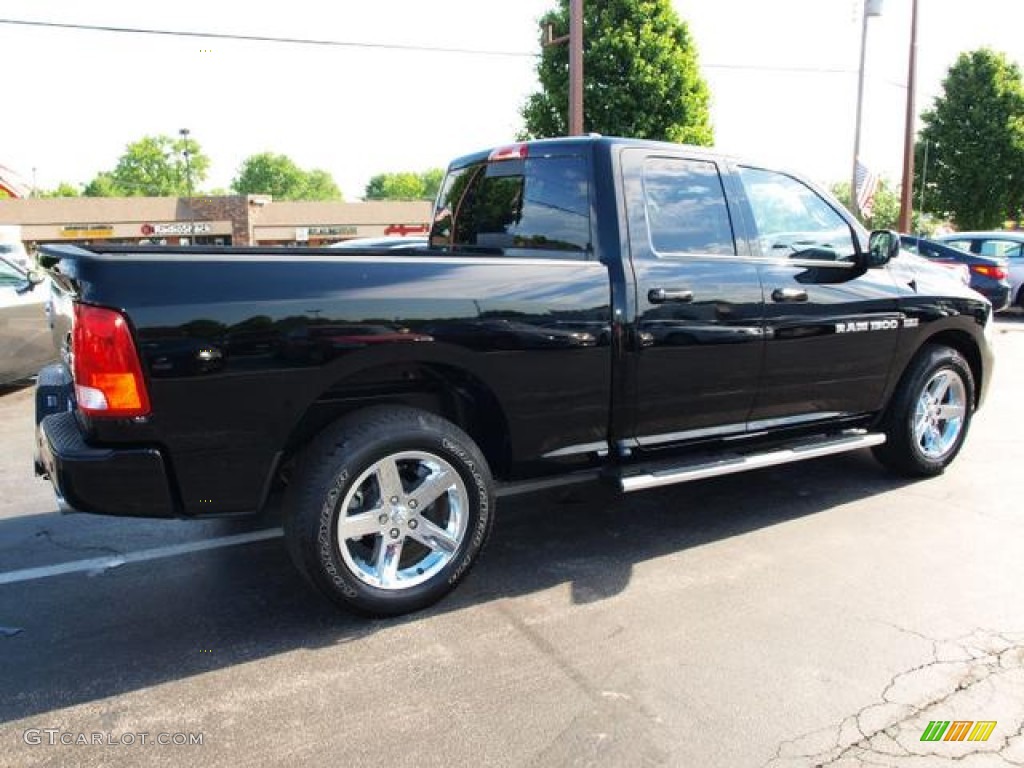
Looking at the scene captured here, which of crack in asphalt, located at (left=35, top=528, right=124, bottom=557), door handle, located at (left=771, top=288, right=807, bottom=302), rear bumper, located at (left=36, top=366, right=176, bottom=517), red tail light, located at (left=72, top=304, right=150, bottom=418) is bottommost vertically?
crack in asphalt, located at (left=35, top=528, right=124, bottom=557)

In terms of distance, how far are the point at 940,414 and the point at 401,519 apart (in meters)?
3.78

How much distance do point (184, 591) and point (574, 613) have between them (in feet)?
5.74

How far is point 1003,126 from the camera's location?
1064 inches

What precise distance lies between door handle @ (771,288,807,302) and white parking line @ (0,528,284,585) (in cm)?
280

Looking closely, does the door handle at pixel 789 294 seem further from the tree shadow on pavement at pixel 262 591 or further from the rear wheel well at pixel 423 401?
the rear wheel well at pixel 423 401

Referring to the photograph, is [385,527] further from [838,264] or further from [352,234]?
[352,234]

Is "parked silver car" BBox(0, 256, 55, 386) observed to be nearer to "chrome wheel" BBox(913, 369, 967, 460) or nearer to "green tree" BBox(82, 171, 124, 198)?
"chrome wheel" BBox(913, 369, 967, 460)

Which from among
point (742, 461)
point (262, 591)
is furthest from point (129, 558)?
point (742, 461)

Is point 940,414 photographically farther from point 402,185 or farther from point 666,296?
point 402,185

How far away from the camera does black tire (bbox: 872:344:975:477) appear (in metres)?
5.03

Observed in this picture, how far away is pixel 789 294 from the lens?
428 centimetres

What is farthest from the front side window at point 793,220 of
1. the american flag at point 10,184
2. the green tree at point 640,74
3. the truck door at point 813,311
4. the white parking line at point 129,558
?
the american flag at point 10,184

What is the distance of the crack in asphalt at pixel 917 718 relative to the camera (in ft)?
8.16

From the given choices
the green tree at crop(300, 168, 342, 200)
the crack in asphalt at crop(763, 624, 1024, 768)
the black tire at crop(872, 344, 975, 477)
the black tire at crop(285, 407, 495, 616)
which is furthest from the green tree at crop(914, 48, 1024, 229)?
the green tree at crop(300, 168, 342, 200)
